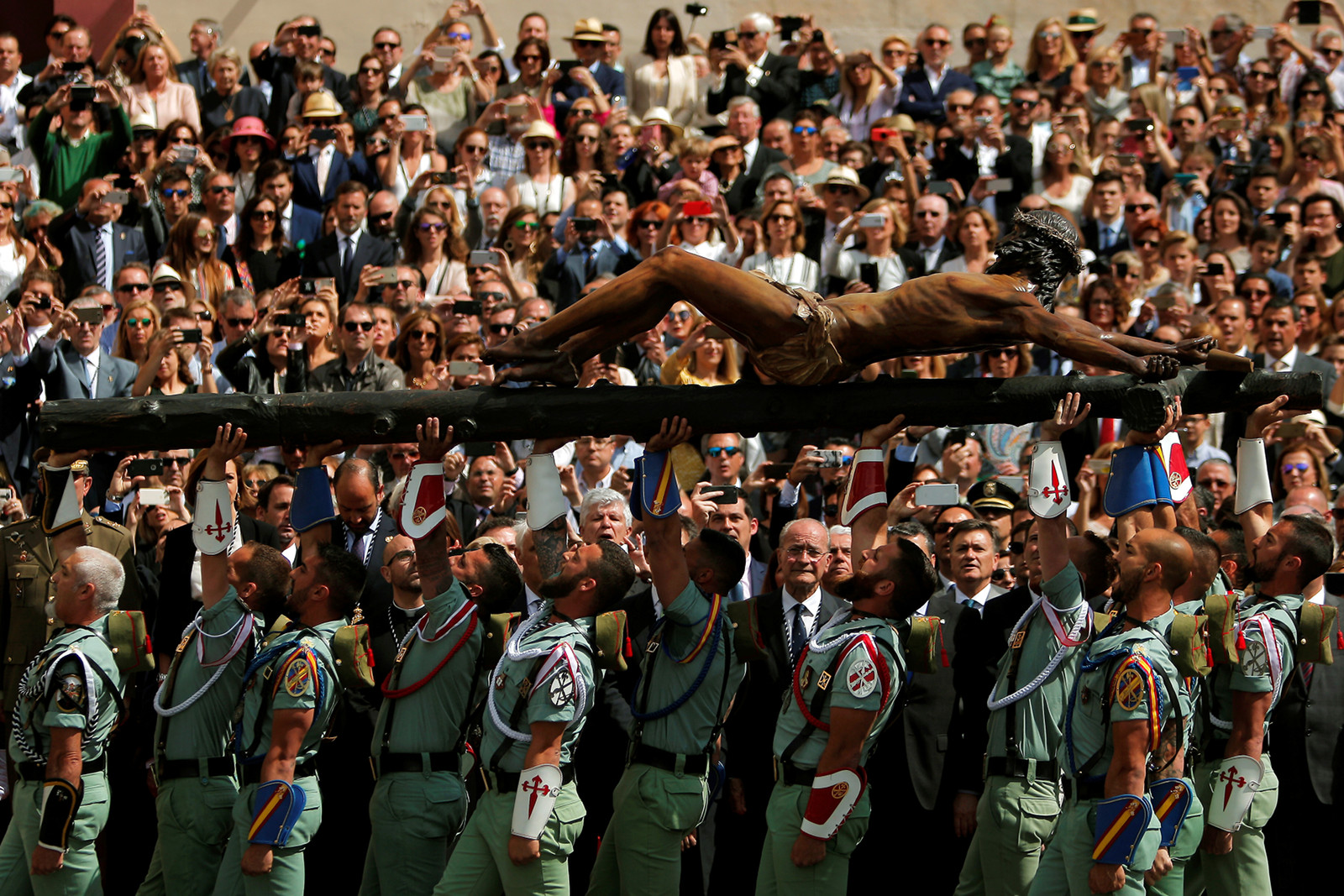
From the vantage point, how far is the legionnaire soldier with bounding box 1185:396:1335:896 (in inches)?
257

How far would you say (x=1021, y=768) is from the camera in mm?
6430

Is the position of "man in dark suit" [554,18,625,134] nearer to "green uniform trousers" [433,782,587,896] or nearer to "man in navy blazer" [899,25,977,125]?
"man in navy blazer" [899,25,977,125]

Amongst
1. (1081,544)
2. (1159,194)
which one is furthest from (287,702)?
(1159,194)

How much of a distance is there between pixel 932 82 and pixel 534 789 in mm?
10663

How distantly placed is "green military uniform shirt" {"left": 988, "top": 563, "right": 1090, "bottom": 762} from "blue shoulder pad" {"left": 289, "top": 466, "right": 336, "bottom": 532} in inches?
111

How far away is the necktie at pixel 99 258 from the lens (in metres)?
11.4

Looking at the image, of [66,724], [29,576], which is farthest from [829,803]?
[29,576]

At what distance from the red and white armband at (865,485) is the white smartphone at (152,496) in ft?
11.2

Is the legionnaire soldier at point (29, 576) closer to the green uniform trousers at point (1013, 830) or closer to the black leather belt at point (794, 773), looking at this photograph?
the black leather belt at point (794, 773)

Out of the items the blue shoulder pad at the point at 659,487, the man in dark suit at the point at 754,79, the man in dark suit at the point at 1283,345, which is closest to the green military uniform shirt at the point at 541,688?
the blue shoulder pad at the point at 659,487

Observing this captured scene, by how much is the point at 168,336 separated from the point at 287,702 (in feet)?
11.8

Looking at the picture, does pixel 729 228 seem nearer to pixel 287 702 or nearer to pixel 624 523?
pixel 624 523

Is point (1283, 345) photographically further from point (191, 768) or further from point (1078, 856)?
point (191, 768)

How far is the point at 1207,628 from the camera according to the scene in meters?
6.54
